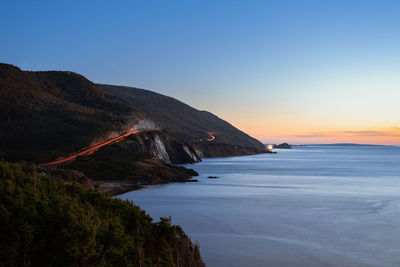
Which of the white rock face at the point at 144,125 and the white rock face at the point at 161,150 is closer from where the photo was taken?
the white rock face at the point at 161,150

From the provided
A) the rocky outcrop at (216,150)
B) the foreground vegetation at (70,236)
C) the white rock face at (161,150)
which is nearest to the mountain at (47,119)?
the white rock face at (161,150)

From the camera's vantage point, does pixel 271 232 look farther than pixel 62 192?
Yes

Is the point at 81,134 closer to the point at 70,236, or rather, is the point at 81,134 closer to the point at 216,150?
the point at 70,236

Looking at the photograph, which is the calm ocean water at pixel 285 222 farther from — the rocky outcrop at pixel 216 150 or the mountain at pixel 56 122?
the rocky outcrop at pixel 216 150

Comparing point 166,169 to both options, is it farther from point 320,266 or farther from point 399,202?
point 320,266

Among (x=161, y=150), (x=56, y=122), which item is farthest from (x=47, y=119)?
(x=161, y=150)

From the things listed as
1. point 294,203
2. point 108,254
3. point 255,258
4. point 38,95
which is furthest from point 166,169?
point 38,95
